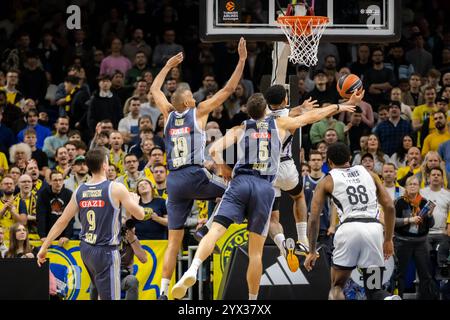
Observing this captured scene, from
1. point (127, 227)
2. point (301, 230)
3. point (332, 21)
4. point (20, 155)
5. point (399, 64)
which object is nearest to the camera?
point (301, 230)

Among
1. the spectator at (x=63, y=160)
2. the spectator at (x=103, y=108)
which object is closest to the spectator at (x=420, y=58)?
the spectator at (x=103, y=108)

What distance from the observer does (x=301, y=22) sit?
47.8 feet

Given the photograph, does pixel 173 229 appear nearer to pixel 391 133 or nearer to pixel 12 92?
pixel 391 133

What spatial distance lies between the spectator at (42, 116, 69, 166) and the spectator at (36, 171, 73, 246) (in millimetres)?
2356

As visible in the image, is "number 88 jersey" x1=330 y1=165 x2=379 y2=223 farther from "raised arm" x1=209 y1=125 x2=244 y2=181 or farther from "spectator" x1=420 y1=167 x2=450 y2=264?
"spectator" x1=420 y1=167 x2=450 y2=264

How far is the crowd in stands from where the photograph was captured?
55.4 feet

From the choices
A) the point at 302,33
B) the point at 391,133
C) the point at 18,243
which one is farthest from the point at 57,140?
the point at 302,33

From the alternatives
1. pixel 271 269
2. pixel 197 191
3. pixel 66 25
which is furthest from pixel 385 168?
pixel 66 25

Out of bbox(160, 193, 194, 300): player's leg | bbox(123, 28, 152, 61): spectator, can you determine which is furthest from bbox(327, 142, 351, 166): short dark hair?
bbox(123, 28, 152, 61): spectator

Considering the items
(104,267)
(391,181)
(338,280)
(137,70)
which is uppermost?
(137,70)

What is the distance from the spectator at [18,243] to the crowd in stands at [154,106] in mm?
15

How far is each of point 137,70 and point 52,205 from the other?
5137 mm

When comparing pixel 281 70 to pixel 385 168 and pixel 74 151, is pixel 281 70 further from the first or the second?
pixel 74 151
